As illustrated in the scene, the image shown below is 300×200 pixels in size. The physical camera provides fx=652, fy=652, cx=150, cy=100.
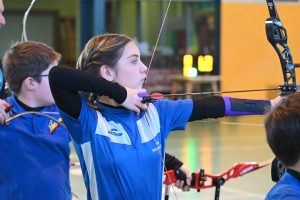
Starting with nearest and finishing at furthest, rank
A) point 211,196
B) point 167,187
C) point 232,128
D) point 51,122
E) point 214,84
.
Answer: point 51,122
point 167,187
point 211,196
point 232,128
point 214,84

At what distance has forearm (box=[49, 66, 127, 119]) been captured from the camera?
2.00 m

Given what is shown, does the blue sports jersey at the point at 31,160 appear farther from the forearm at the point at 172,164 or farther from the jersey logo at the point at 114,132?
the jersey logo at the point at 114,132

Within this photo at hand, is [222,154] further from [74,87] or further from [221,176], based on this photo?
[74,87]

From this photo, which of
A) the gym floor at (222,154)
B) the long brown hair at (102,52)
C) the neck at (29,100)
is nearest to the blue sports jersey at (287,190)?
the long brown hair at (102,52)

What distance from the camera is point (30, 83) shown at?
8.77 ft

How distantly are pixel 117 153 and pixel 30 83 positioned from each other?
0.76m

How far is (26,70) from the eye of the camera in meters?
2.66

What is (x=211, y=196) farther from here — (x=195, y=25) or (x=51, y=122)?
(x=195, y=25)

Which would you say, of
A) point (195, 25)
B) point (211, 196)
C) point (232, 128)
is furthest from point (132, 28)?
point (211, 196)

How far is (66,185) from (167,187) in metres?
0.63

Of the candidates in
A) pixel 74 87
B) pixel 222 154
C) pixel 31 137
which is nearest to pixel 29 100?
pixel 31 137

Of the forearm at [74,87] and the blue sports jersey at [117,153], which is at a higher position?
the forearm at [74,87]

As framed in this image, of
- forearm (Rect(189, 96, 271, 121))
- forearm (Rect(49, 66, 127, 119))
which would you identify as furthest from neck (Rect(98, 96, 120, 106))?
forearm (Rect(189, 96, 271, 121))

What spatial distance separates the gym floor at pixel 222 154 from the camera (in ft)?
15.7
